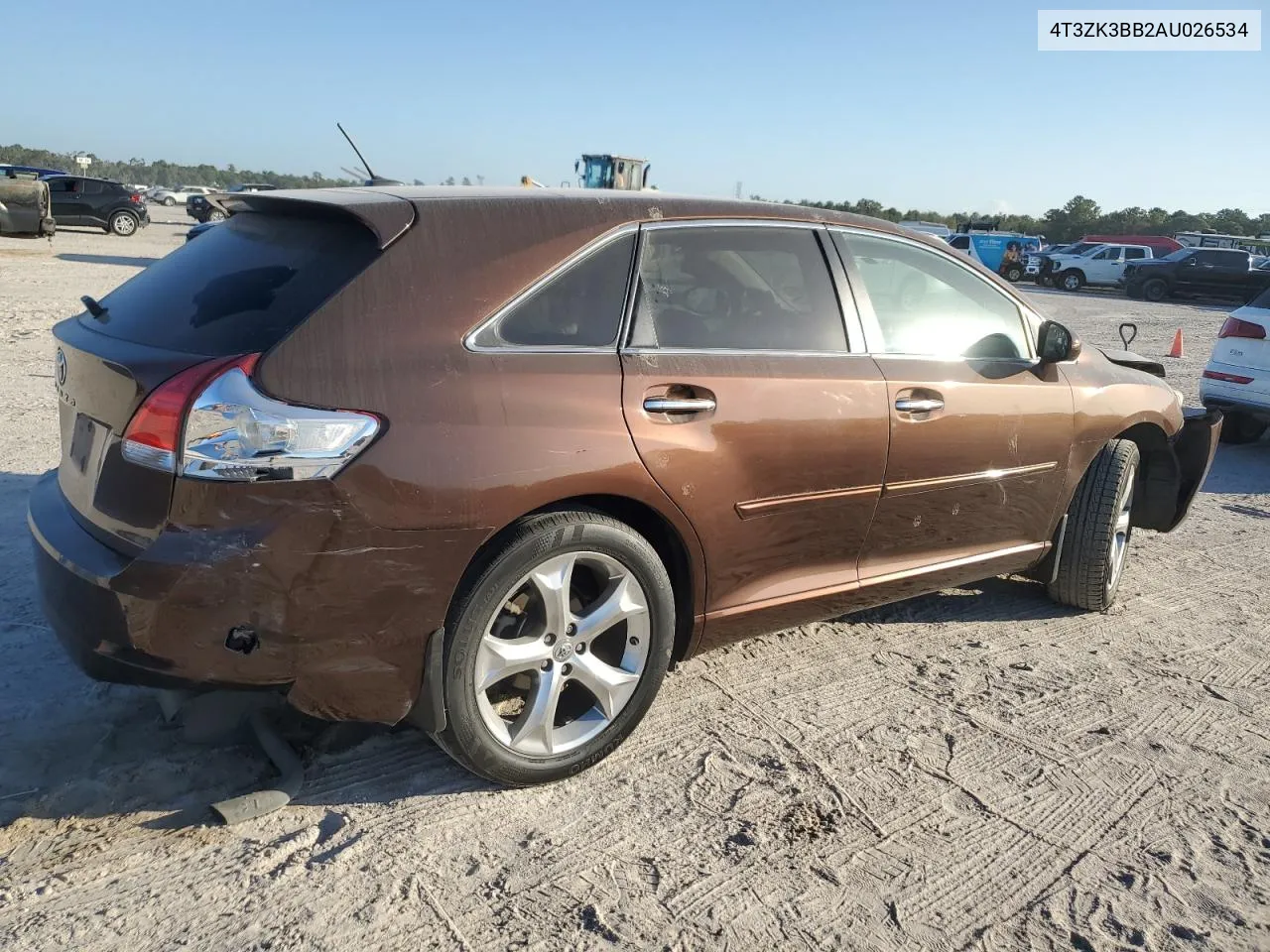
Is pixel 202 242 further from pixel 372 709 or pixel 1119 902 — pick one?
pixel 1119 902

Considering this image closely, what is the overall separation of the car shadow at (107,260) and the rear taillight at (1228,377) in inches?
700

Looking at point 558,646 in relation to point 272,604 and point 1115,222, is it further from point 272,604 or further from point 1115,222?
point 1115,222

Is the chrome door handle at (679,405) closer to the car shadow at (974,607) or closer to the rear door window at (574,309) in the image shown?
the rear door window at (574,309)

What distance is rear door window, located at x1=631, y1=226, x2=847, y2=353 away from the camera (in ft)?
10.3

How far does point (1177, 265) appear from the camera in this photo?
28.7 metres

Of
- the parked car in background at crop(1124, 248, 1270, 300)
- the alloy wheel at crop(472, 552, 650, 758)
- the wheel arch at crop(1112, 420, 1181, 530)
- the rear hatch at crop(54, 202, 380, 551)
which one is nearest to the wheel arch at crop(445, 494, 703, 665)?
the alloy wheel at crop(472, 552, 650, 758)

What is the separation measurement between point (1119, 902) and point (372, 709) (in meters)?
2.02

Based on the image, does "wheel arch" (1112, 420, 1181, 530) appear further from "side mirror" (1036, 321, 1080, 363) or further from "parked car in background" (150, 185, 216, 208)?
"parked car in background" (150, 185, 216, 208)

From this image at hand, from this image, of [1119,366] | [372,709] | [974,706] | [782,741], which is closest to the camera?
[372,709]

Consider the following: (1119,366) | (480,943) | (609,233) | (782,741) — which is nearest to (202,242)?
(609,233)

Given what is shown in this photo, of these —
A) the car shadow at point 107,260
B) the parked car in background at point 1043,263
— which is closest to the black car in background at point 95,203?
the car shadow at point 107,260

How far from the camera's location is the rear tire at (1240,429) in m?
9.05

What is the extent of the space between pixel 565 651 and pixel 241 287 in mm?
1354

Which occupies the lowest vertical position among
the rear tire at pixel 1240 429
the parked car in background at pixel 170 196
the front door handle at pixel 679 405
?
the rear tire at pixel 1240 429
